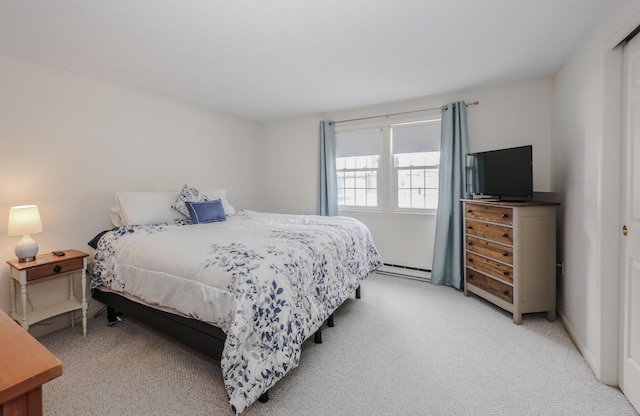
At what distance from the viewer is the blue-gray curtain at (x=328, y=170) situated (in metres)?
4.39

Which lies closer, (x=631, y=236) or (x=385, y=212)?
(x=631, y=236)

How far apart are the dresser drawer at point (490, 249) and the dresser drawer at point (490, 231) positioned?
0.05 metres

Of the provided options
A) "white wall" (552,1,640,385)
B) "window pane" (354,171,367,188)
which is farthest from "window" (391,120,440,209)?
"white wall" (552,1,640,385)

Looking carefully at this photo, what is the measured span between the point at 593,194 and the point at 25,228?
4.19m

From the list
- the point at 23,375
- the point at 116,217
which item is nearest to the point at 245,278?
the point at 23,375

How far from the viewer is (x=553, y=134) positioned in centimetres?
300

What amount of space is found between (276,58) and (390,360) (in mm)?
2643

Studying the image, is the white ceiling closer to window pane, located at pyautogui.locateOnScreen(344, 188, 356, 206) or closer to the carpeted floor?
window pane, located at pyautogui.locateOnScreen(344, 188, 356, 206)

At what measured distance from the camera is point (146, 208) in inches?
115

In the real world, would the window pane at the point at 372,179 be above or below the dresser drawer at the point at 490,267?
above

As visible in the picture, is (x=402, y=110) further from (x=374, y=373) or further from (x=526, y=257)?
(x=374, y=373)

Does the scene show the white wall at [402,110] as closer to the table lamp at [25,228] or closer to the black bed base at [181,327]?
the black bed base at [181,327]

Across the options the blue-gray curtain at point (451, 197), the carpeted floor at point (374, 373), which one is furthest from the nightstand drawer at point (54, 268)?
the blue-gray curtain at point (451, 197)

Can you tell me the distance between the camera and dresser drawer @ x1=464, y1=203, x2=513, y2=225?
263 cm
